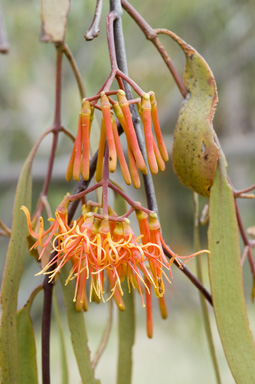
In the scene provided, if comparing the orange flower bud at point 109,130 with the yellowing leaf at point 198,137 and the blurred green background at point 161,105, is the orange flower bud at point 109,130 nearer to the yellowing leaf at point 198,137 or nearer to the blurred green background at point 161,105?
the yellowing leaf at point 198,137

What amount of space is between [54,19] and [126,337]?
0.38 m

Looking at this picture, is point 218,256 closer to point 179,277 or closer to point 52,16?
point 52,16

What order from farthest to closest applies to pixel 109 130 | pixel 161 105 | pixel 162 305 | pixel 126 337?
1. pixel 161 105
2. pixel 126 337
3. pixel 162 305
4. pixel 109 130

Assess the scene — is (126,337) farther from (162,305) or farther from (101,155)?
(101,155)

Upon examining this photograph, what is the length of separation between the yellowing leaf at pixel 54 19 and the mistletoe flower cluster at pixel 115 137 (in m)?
0.07

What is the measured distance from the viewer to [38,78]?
3947 mm

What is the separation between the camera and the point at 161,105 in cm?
349

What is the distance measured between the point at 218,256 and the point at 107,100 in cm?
21

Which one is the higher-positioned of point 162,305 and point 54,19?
point 54,19

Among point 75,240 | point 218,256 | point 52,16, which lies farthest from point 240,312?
point 52,16

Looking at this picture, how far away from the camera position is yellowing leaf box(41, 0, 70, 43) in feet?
1.64

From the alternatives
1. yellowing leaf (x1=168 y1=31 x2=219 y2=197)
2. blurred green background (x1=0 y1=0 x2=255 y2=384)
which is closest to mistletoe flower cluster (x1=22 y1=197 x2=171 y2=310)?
yellowing leaf (x1=168 y1=31 x2=219 y2=197)

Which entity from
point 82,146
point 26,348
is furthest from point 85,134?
point 26,348

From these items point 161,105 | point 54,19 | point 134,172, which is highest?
point 161,105
